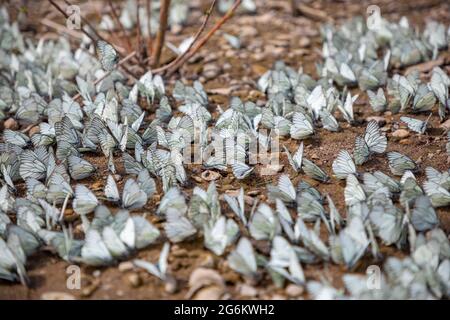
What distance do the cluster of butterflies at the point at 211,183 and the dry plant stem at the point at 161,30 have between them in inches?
11.7

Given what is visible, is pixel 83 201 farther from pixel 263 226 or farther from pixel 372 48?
pixel 372 48

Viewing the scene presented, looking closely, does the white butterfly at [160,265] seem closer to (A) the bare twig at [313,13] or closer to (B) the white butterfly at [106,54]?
(B) the white butterfly at [106,54]

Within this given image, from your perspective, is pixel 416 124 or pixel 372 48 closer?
pixel 416 124

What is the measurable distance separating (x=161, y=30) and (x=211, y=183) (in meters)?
1.58

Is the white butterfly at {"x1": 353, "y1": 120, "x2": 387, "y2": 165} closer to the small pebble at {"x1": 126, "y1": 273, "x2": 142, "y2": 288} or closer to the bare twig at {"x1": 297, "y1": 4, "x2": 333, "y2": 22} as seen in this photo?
the small pebble at {"x1": 126, "y1": 273, "x2": 142, "y2": 288}

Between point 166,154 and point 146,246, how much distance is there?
575 millimetres

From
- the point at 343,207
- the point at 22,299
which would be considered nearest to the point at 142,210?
the point at 22,299

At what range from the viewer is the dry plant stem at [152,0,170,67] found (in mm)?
3795

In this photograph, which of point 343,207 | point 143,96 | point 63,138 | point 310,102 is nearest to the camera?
point 343,207

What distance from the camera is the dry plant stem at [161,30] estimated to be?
3.79 meters

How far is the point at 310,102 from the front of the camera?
11.2ft

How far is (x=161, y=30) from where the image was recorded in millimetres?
3896

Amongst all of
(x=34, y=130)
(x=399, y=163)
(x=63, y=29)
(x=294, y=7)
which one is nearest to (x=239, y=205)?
(x=399, y=163)

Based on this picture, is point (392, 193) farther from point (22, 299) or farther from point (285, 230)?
point (22, 299)
